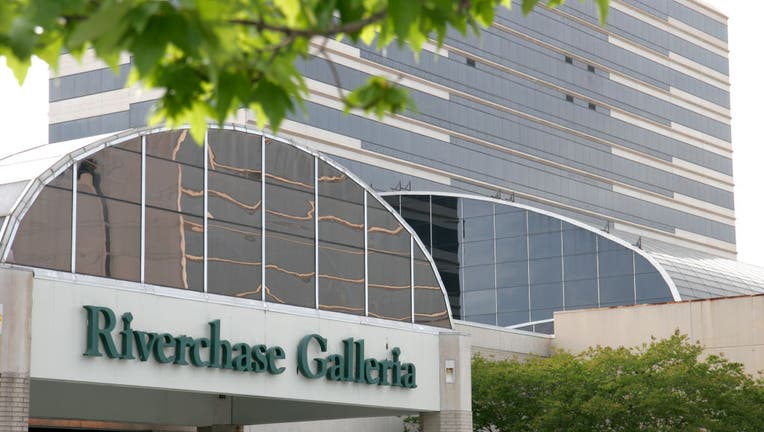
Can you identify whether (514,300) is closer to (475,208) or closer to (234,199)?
(475,208)

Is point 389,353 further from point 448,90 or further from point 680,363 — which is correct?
point 448,90

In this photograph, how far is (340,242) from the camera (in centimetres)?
3108

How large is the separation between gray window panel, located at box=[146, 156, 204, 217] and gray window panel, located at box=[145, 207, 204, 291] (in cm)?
17

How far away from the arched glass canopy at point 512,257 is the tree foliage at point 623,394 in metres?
26.4

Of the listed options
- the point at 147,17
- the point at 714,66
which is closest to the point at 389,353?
the point at 147,17

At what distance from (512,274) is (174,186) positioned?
47458 millimetres

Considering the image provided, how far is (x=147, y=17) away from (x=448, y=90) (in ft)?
276

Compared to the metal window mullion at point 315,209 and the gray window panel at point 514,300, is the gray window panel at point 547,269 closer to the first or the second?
the gray window panel at point 514,300

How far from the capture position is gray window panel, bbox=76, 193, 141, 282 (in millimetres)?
25000

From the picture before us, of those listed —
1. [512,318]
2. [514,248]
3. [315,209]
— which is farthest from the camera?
[512,318]

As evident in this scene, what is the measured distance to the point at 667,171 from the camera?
107625mm

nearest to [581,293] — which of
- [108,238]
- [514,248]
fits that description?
[514,248]

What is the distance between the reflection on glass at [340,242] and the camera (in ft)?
100

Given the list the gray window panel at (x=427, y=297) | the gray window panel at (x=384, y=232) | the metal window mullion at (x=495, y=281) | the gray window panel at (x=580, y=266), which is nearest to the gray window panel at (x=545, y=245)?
the gray window panel at (x=580, y=266)
